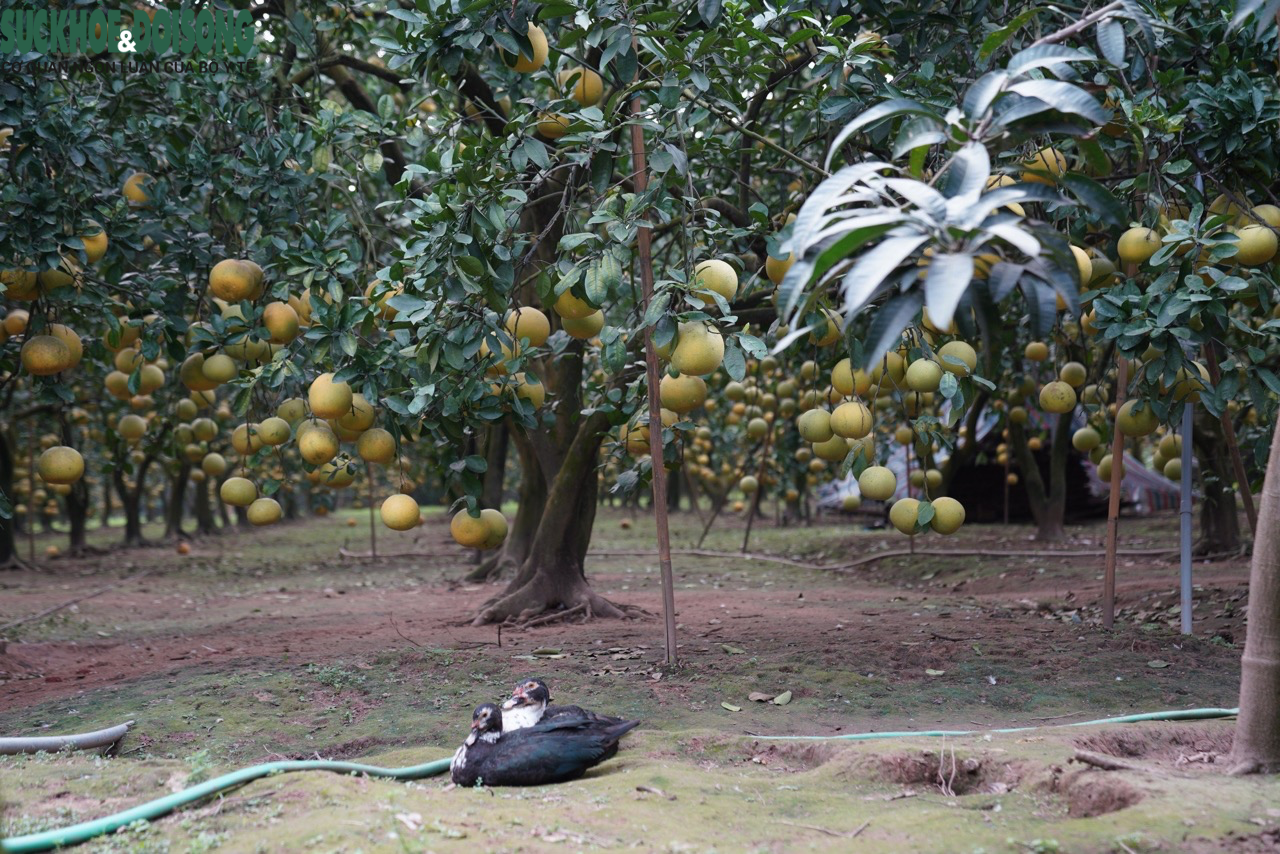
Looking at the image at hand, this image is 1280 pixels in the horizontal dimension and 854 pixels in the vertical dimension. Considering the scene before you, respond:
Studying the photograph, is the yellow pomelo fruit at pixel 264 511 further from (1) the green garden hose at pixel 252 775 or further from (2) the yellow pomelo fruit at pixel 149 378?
(1) the green garden hose at pixel 252 775

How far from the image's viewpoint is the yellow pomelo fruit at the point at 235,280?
444 cm

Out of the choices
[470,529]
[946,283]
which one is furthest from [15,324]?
[946,283]

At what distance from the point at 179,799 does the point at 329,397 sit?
154cm

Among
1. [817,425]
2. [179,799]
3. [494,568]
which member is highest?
[817,425]

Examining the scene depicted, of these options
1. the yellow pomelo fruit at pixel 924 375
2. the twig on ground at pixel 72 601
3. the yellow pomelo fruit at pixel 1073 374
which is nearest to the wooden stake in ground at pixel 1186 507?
the yellow pomelo fruit at pixel 1073 374

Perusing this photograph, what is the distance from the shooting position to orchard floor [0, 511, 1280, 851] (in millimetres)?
2596

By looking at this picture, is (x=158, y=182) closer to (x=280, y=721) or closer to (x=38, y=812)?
(x=280, y=721)

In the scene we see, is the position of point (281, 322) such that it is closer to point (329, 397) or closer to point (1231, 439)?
point (329, 397)

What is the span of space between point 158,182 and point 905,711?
13.9ft

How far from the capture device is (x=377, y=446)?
4.02 metres

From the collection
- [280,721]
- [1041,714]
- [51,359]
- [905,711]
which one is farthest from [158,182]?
[1041,714]

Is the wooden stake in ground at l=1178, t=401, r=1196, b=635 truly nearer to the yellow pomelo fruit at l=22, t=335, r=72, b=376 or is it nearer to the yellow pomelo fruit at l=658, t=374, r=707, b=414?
the yellow pomelo fruit at l=658, t=374, r=707, b=414

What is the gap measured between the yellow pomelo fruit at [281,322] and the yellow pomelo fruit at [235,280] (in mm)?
160

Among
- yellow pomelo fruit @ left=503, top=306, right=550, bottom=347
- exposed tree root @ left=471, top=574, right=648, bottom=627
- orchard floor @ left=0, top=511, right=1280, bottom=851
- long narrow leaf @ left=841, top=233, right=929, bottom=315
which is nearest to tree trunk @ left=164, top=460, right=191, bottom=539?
orchard floor @ left=0, top=511, right=1280, bottom=851
